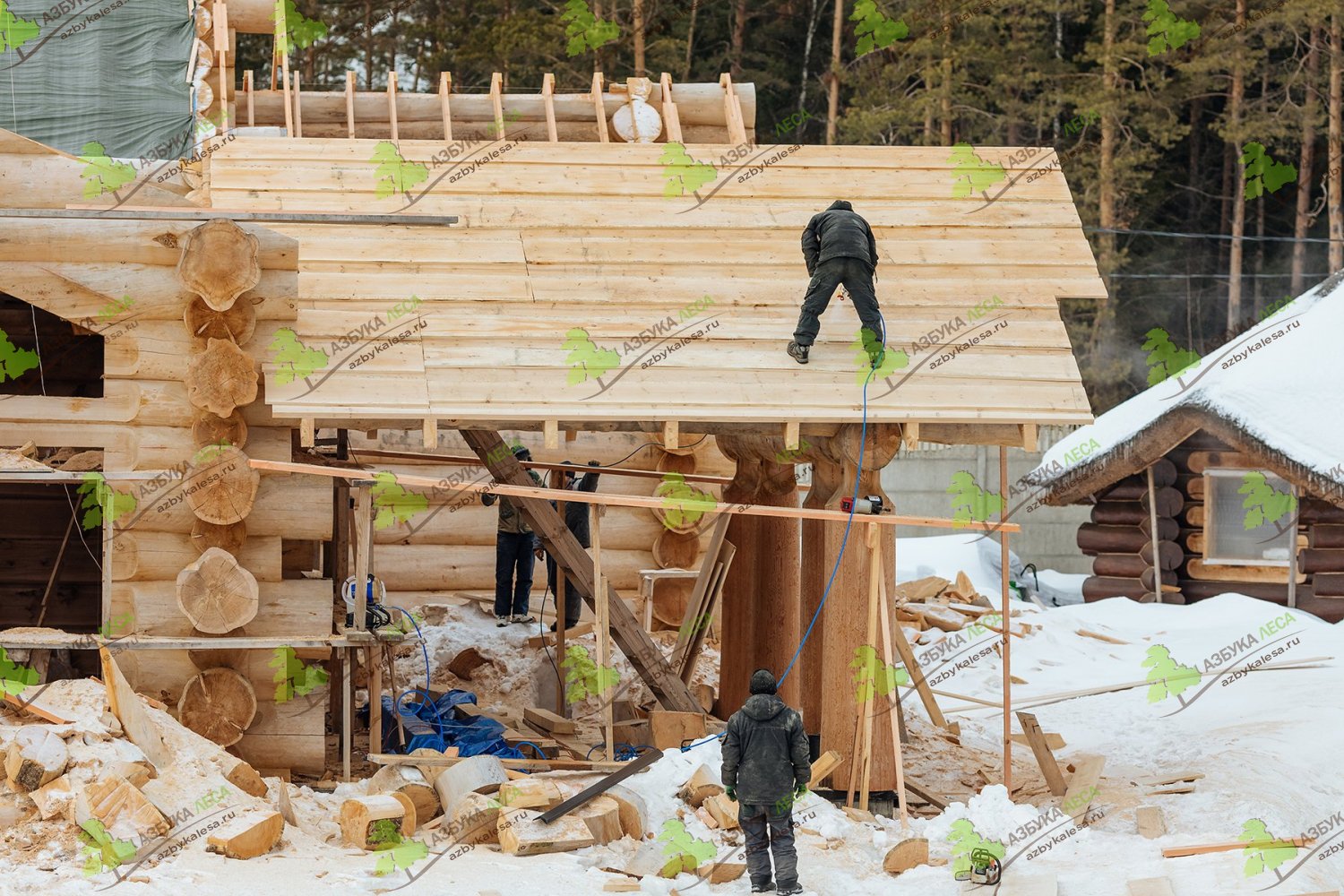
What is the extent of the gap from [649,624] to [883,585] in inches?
243

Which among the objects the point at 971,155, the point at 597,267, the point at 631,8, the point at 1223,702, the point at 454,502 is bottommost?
the point at 1223,702

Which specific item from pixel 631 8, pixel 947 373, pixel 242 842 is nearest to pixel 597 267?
pixel 947 373

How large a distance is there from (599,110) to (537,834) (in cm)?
756

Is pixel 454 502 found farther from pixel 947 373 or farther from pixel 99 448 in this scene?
pixel 947 373

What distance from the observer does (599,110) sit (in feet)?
48.4

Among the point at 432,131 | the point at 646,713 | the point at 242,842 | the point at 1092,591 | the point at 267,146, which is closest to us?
the point at 242,842

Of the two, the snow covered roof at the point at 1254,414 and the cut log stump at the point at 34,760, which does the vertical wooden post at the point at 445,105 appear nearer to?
the cut log stump at the point at 34,760

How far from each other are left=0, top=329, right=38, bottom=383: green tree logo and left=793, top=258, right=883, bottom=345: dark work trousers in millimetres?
7526

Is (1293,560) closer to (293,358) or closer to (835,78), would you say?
(293,358)

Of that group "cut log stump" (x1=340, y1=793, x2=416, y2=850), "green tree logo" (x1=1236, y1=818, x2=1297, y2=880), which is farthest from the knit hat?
"green tree logo" (x1=1236, y1=818, x2=1297, y2=880)

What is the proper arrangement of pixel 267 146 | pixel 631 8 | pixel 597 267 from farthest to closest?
pixel 631 8 < pixel 267 146 < pixel 597 267

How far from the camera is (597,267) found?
1213 cm

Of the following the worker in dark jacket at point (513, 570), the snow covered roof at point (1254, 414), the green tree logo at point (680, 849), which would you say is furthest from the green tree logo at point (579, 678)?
the snow covered roof at point (1254, 414)

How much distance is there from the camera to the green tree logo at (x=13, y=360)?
14.3m
